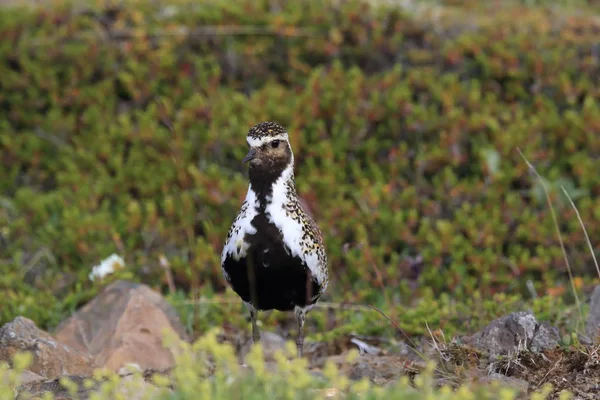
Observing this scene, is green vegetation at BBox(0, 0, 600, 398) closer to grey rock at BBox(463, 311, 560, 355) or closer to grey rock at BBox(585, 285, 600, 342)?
grey rock at BBox(585, 285, 600, 342)

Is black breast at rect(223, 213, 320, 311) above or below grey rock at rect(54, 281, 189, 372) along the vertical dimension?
above

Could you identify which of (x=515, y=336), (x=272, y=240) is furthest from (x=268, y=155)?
(x=515, y=336)

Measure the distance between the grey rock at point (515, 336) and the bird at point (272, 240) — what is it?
1.02 meters

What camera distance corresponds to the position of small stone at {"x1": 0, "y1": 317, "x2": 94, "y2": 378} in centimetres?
546

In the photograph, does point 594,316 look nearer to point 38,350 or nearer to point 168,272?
point 168,272

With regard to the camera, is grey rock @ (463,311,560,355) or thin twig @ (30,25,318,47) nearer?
grey rock @ (463,311,560,355)

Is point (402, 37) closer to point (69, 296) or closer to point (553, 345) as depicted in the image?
point (69, 296)

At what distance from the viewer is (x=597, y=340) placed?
4984mm

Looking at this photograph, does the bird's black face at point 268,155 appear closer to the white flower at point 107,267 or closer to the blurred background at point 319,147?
the blurred background at point 319,147

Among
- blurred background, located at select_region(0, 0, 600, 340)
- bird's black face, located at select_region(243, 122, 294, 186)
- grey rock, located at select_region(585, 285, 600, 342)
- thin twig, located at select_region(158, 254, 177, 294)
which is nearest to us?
Answer: bird's black face, located at select_region(243, 122, 294, 186)

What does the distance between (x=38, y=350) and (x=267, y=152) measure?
69.6 inches

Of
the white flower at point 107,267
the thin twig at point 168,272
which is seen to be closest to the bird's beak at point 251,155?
the thin twig at point 168,272

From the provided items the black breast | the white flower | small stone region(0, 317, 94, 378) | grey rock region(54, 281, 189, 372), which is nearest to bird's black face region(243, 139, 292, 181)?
the black breast

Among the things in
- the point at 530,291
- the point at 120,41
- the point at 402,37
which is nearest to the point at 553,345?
the point at 530,291
